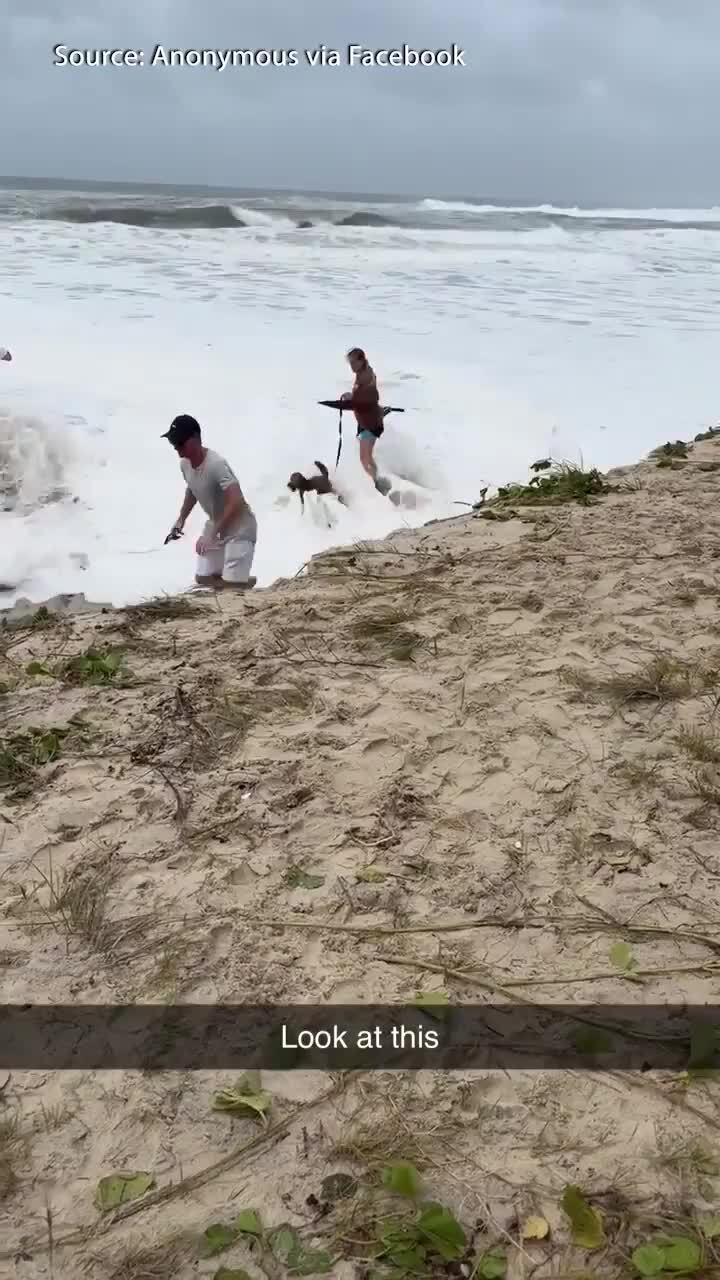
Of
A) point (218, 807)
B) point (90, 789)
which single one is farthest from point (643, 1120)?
point (90, 789)

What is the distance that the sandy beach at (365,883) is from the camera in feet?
5.96

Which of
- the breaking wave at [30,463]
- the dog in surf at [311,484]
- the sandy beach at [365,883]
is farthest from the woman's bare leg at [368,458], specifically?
the sandy beach at [365,883]

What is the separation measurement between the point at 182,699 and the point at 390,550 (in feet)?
6.46

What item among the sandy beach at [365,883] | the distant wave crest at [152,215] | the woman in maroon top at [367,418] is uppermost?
the distant wave crest at [152,215]

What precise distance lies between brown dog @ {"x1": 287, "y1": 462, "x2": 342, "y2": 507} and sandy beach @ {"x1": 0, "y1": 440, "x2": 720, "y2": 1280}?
2643 mm

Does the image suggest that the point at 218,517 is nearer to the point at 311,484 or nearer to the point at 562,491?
the point at 311,484

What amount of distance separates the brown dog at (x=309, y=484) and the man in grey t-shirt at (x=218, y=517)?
6.37 ft

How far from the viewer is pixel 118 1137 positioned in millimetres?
1960

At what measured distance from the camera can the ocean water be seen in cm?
694

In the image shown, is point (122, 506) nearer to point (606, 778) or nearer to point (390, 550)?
point (390, 550)

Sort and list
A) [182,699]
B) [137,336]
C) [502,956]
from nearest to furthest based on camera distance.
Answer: [502,956]
[182,699]
[137,336]

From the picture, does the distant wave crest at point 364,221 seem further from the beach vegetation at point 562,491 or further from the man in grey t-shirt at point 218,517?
the man in grey t-shirt at point 218,517

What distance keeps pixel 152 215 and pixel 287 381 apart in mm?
20539

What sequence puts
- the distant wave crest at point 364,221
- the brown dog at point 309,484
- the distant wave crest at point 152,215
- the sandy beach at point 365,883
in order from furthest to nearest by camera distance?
the distant wave crest at point 364,221
the distant wave crest at point 152,215
the brown dog at point 309,484
the sandy beach at point 365,883
